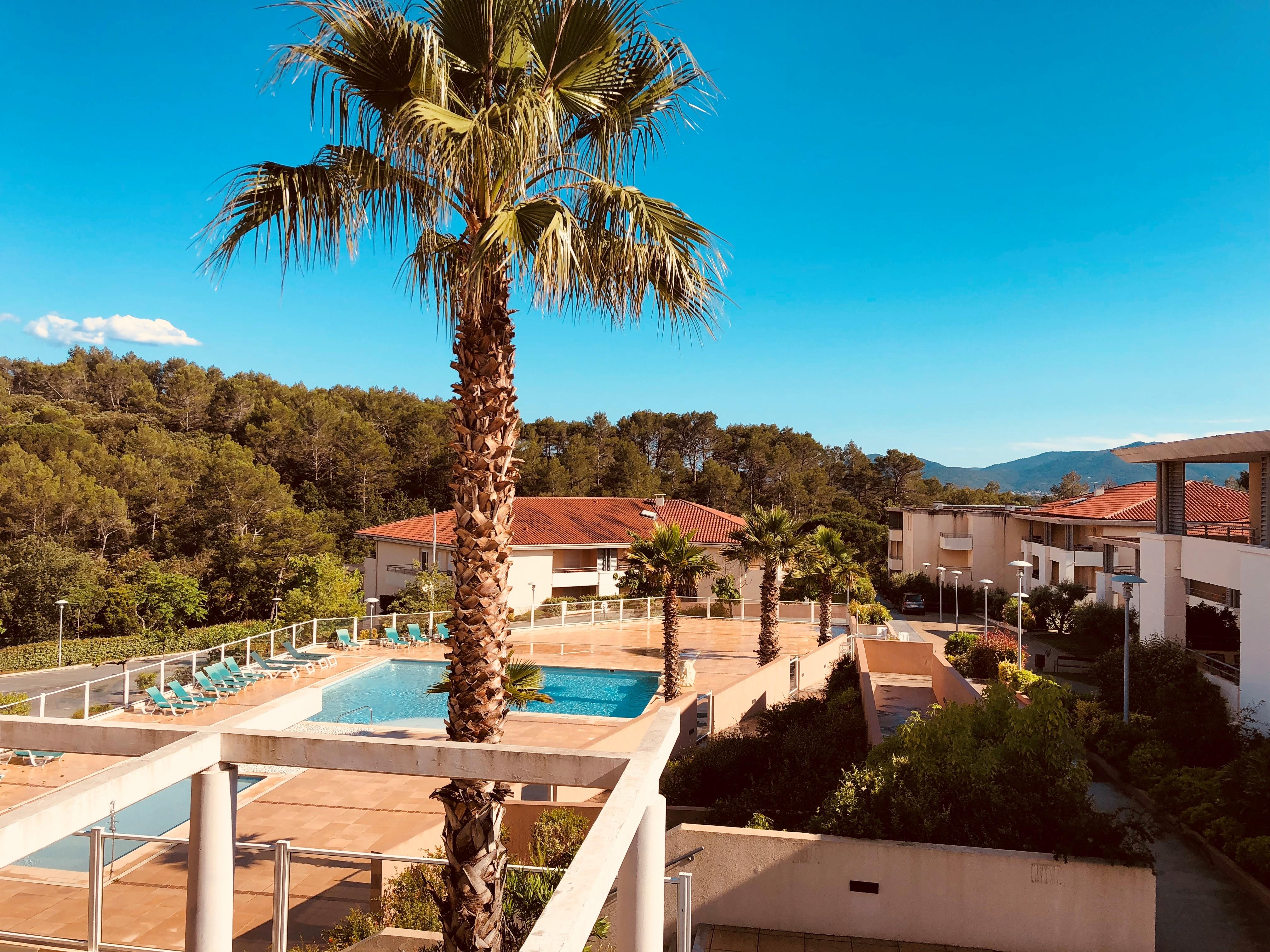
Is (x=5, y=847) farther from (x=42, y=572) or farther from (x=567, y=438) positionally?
(x=567, y=438)

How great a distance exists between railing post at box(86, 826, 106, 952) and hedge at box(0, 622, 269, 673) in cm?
2821

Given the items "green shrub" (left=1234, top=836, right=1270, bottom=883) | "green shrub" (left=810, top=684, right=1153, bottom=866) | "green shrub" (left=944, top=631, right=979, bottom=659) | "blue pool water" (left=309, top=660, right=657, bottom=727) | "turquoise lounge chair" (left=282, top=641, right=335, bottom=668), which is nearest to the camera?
"green shrub" (left=810, top=684, right=1153, bottom=866)

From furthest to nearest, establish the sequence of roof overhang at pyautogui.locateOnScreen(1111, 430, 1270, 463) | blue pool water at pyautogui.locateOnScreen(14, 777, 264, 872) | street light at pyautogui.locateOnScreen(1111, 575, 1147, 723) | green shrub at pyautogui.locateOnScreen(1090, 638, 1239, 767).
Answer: roof overhang at pyautogui.locateOnScreen(1111, 430, 1270, 463) → street light at pyautogui.locateOnScreen(1111, 575, 1147, 723) → green shrub at pyautogui.locateOnScreen(1090, 638, 1239, 767) → blue pool water at pyautogui.locateOnScreen(14, 777, 264, 872)

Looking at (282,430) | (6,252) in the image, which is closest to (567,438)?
(282,430)

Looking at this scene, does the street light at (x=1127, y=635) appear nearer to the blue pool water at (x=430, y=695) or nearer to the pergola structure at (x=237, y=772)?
the blue pool water at (x=430, y=695)

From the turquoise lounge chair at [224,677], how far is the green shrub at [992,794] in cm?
1641

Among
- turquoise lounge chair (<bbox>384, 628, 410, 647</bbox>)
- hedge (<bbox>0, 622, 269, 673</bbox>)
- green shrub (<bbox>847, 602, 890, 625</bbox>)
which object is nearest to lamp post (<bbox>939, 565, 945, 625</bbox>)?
green shrub (<bbox>847, 602, 890, 625</bbox>)

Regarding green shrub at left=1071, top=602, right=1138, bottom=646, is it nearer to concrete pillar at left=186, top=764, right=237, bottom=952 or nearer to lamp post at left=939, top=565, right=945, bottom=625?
lamp post at left=939, top=565, right=945, bottom=625

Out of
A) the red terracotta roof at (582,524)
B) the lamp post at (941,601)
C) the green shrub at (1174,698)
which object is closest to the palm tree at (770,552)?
the green shrub at (1174,698)

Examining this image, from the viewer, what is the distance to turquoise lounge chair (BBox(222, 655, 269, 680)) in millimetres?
20016

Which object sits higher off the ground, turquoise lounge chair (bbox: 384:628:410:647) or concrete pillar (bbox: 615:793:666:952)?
concrete pillar (bbox: 615:793:666:952)

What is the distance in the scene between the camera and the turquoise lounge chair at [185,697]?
17.5 meters

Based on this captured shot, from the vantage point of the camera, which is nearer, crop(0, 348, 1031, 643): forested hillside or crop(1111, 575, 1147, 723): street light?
crop(1111, 575, 1147, 723): street light

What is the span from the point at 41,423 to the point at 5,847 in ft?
181
